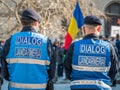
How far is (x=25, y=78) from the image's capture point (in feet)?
19.3

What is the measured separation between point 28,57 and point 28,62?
64 mm

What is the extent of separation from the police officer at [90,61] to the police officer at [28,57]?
0.32m

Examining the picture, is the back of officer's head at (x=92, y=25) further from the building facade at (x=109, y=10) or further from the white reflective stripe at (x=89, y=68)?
the building facade at (x=109, y=10)

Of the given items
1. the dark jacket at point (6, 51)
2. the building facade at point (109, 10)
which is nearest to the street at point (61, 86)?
the dark jacket at point (6, 51)

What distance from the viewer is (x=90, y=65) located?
583cm

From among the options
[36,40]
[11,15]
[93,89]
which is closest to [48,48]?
[36,40]

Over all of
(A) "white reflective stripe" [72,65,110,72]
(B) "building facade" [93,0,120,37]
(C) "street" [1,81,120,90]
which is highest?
(B) "building facade" [93,0,120,37]

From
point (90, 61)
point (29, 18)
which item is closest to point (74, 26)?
point (29, 18)

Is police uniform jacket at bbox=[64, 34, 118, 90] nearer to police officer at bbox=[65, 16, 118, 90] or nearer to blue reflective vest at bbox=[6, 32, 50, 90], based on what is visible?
police officer at bbox=[65, 16, 118, 90]

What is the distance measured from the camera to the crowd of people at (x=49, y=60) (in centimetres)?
581

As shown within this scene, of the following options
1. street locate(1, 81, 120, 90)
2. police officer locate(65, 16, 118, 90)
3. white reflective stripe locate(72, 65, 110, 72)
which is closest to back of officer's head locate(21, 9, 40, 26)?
police officer locate(65, 16, 118, 90)

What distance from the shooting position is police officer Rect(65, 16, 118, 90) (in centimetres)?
578

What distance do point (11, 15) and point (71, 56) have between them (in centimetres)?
1473

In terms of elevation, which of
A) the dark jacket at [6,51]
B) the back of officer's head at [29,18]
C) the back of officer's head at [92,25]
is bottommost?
the dark jacket at [6,51]
